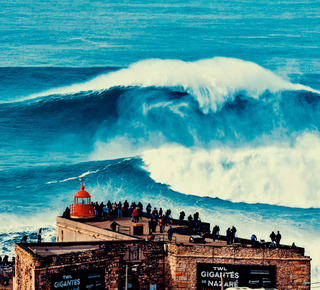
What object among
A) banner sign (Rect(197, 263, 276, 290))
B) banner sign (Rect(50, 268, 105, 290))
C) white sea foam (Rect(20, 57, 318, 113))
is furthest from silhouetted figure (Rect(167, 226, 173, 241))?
white sea foam (Rect(20, 57, 318, 113))

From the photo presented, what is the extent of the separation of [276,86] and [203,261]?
38852 millimetres

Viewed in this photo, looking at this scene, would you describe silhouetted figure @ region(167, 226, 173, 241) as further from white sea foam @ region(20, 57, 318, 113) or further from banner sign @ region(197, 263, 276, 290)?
white sea foam @ region(20, 57, 318, 113)

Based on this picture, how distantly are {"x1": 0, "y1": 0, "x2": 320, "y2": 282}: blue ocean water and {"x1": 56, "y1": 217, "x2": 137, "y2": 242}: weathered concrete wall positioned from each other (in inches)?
255

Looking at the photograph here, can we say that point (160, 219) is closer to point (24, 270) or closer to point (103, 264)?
point (103, 264)

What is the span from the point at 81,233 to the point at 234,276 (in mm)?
7598

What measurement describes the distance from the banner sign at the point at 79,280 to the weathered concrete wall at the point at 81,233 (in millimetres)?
3036

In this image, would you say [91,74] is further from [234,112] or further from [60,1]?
[60,1]

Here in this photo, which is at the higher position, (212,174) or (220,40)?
(220,40)

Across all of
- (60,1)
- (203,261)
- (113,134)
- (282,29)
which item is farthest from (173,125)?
(60,1)

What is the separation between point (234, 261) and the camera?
96.7 feet

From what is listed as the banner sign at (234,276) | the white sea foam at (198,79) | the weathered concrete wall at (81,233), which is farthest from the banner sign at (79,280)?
the white sea foam at (198,79)

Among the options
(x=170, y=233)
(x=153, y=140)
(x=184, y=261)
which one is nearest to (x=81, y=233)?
(x=170, y=233)

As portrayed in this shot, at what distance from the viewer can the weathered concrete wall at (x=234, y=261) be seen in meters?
29.3

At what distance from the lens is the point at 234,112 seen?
2491 inches
